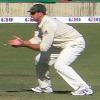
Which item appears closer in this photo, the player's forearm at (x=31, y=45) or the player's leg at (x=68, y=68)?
the player's forearm at (x=31, y=45)

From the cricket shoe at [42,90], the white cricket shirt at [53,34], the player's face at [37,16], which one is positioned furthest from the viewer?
the cricket shoe at [42,90]

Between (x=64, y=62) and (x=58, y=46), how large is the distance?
349 millimetres

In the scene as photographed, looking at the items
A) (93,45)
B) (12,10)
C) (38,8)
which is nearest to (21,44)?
(38,8)

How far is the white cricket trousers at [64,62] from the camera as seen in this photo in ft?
32.8

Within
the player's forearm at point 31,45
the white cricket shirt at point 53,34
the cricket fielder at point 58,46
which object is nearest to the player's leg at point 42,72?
the cricket fielder at point 58,46

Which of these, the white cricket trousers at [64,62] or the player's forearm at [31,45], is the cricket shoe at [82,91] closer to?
the white cricket trousers at [64,62]

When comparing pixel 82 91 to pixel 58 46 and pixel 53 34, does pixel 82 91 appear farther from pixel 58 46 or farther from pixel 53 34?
pixel 53 34

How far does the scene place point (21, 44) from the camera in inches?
380

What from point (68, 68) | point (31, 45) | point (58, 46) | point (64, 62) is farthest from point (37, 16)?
point (68, 68)

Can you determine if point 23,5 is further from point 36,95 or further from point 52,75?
point 36,95

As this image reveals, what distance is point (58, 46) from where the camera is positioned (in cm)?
1025

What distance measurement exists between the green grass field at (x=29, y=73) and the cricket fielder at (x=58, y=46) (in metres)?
0.32

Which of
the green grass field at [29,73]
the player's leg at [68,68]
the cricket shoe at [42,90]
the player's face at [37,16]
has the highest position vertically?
the player's face at [37,16]

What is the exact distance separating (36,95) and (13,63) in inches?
238
